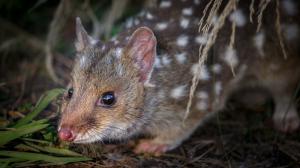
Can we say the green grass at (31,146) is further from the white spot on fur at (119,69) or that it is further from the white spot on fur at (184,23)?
the white spot on fur at (184,23)

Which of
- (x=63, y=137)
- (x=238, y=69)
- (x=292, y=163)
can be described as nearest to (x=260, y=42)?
(x=238, y=69)

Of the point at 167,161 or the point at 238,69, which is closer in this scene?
the point at 167,161

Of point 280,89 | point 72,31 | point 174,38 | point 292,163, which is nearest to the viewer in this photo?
point 292,163

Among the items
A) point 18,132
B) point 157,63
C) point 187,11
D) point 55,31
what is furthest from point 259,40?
point 18,132

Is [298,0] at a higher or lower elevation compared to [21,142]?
higher

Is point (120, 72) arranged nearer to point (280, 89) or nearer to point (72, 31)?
point (280, 89)

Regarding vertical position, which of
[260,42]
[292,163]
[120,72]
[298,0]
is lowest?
[292,163]

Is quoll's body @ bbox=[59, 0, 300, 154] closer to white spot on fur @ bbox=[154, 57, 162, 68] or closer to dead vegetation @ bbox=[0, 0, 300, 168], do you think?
white spot on fur @ bbox=[154, 57, 162, 68]
